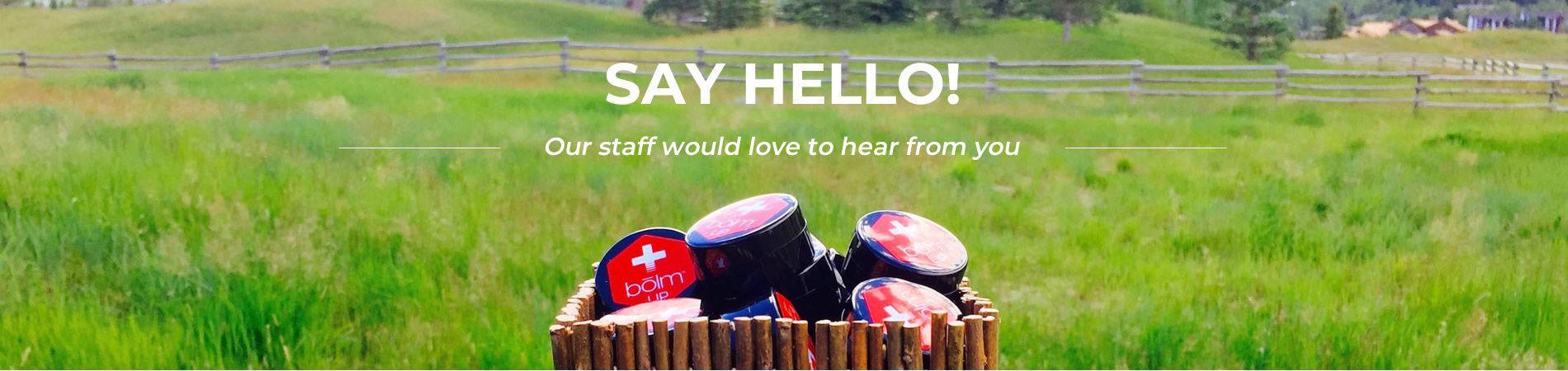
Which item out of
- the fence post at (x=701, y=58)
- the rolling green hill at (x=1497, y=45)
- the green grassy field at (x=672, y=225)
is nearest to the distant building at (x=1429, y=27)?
the rolling green hill at (x=1497, y=45)

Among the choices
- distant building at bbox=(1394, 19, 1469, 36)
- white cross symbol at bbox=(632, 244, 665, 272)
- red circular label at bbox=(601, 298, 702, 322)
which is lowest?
distant building at bbox=(1394, 19, 1469, 36)

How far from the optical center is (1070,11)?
2362 cm

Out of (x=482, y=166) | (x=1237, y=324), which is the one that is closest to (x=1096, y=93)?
(x=482, y=166)

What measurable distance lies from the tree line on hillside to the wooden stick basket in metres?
20.0

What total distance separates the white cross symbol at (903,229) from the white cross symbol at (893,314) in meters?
0.24

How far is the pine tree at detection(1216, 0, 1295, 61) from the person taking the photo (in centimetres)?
1933

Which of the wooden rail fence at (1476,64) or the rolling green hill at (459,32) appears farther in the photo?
the rolling green hill at (459,32)

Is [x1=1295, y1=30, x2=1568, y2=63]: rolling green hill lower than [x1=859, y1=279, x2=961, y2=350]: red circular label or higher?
lower

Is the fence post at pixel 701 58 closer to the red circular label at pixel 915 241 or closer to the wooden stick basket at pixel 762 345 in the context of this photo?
the red circular label at pixel 915 241

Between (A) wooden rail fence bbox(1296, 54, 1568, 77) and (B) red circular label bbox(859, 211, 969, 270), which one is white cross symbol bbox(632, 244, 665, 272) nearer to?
(B) red circular label bbox(859, 211, 969, 270)

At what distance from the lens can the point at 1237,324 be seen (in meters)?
3.23

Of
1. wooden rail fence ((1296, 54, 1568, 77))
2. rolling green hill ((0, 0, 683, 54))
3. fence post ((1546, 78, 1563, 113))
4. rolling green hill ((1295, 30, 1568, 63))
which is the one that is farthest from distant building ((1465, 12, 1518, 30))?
rolling green hill ((0, 0, 683, 54))

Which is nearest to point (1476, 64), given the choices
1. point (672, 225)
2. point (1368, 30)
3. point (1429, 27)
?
point (1368, 30)

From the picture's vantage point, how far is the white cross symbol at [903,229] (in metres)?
1.88
